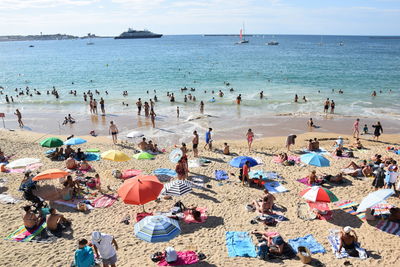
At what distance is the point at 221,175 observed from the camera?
1362 centimetres

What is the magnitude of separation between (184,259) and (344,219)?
554 cm

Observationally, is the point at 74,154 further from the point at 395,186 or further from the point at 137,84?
the point at 137,84

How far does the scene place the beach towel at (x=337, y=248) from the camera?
8.17 m

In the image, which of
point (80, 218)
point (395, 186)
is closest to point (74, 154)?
point (80, 218)

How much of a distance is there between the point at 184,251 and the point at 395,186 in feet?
28.7

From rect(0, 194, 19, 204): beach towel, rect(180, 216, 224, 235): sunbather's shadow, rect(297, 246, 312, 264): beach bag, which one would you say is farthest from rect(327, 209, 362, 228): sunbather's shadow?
rect(0, 194, 19, 204): beach towel

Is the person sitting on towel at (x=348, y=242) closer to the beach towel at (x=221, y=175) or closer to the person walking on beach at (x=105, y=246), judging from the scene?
the beach towel at (x=221, y=175)

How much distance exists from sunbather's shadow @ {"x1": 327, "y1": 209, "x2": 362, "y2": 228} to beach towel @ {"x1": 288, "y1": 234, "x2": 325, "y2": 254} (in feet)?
4.87

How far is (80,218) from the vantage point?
10.1 m

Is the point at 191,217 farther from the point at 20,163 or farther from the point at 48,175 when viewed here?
the point at 20,163

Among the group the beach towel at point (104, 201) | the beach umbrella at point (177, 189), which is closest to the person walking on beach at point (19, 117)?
the beach towel at point (104, 201)

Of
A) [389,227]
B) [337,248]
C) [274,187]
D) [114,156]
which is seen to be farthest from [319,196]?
[114,156]

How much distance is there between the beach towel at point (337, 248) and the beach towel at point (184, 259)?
379cm

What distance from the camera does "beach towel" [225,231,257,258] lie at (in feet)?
27.3
